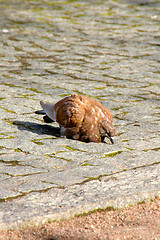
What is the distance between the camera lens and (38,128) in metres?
4.71

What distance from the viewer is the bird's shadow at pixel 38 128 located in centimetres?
459

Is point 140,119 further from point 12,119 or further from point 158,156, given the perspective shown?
point 12,119

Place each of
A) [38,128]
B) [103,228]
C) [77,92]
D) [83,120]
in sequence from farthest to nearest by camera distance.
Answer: [77,92]
[38,128]
[83,120]
[103,228]

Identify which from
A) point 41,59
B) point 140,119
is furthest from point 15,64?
point 140,119

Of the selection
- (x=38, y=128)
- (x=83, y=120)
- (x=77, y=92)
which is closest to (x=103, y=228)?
(x=83, y=120)

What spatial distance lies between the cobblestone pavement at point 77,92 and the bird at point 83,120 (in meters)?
0.10

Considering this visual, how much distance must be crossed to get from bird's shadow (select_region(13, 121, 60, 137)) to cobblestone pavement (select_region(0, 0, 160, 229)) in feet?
0.04

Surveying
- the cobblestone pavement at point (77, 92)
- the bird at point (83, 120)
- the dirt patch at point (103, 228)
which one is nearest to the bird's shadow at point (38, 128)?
the cobblestone pavement at point (77, 92)

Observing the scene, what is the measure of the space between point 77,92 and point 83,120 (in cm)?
203

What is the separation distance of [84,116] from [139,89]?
2.49 m

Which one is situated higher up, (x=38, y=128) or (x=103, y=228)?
(x=103, y=228)

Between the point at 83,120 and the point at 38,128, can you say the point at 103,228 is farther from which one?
the point at 38,128

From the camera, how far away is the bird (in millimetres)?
4156

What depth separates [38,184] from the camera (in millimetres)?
3236
